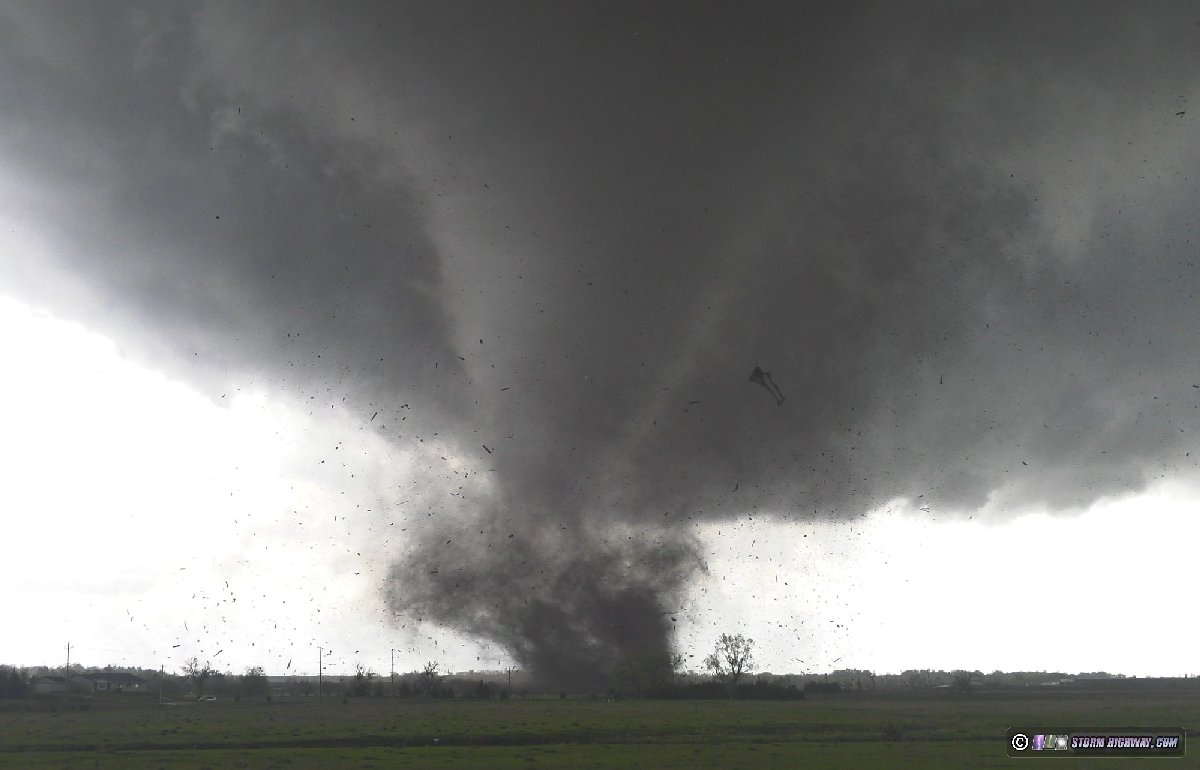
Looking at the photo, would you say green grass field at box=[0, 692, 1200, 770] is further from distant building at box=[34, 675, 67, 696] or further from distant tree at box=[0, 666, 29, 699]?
distant building at box=[34, 675, 67, 696]

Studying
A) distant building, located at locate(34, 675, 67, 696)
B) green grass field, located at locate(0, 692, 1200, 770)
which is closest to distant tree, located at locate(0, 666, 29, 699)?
distant building, located at locate(34, 675, 67, 696)

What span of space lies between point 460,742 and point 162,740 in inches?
1228

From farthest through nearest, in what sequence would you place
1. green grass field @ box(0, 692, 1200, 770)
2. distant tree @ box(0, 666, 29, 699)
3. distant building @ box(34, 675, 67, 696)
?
distant building @ box(34, 675, 67, 696)
distant tree @ box(0, 666, 29, 699)
green grass field @ box(0, 692, 1200, 770)

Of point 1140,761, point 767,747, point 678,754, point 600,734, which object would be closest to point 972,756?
point 1140,761

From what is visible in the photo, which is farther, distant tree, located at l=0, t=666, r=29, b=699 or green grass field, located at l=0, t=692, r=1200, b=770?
distant tree, located at l=0, t=666, r=29, b=699

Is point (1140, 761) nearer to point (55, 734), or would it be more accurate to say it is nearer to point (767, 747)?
point (767, 747)

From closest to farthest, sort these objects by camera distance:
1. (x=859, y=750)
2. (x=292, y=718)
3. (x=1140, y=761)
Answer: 1. (x=1140, y=761)
2. (x=859, y=750)
3. (x=292, y=718)

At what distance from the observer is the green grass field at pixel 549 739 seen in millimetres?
67188

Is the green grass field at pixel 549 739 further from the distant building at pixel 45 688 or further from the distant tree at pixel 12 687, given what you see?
the distant building at pixel 45 688

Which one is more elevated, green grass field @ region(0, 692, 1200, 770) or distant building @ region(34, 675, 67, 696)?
distant building @ region(34, 675, 67, 696)

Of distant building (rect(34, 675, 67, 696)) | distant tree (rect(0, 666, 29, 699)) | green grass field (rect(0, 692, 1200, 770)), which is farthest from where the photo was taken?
distant building (rect(34, 675, 67, 696))

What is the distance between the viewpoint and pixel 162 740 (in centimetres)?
8812

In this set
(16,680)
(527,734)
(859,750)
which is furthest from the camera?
Answer: (16,680)

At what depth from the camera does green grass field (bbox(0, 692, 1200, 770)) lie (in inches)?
2645
